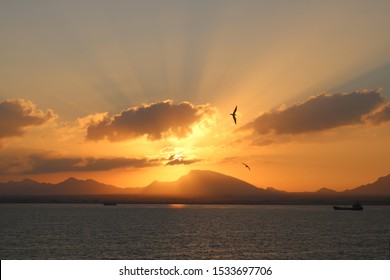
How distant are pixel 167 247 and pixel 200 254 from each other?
13308 millimetres

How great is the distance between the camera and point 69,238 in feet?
408

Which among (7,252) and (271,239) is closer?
(7,252)

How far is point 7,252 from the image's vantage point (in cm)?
9644
